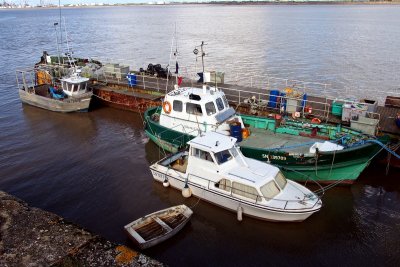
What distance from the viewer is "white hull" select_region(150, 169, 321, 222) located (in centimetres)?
1262

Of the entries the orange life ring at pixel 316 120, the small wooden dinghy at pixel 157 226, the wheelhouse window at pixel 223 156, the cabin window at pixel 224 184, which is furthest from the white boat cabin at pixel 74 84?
the orange life ring at pixel 316 120

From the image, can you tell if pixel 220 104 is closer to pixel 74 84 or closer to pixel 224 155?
pixel 224 155

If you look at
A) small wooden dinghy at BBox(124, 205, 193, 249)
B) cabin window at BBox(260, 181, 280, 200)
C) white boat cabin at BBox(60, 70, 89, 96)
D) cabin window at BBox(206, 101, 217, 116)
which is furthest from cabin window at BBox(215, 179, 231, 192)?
white boat cabin at BBox(60, 70, 89, 96)

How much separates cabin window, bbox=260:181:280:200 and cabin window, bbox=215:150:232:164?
197 cm

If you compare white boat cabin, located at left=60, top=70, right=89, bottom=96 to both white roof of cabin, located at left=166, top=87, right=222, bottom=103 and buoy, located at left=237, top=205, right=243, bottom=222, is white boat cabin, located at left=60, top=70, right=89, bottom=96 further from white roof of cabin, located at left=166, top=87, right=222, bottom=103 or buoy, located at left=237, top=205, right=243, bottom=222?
buoy, located at left=237, top=205, right=243, bottom=222

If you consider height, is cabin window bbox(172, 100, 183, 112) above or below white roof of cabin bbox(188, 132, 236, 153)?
above

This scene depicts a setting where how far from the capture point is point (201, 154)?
1415 centimetres

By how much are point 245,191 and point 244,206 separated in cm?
66

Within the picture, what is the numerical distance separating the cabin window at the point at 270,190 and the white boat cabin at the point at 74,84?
19425 millimetres

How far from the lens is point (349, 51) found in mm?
48438

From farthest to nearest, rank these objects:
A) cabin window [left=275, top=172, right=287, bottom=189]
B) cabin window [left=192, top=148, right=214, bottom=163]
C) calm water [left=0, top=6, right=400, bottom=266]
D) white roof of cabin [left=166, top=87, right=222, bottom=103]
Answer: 1. white roof of cabin [left=166, top=87, right=222, bottom=103]
2. cabin window [left=192, top=148, right=214, bottom=163]
3. cabin window [left=275, top=172, right=287, bottom=189]
4. calm water [left=0, top=6, right=400, bottom=266]

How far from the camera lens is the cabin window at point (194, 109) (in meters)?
17.5

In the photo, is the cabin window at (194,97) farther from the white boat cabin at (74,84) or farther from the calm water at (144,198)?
the white boat cabin at (74,84)

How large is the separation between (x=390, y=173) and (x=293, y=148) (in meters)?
5.44
